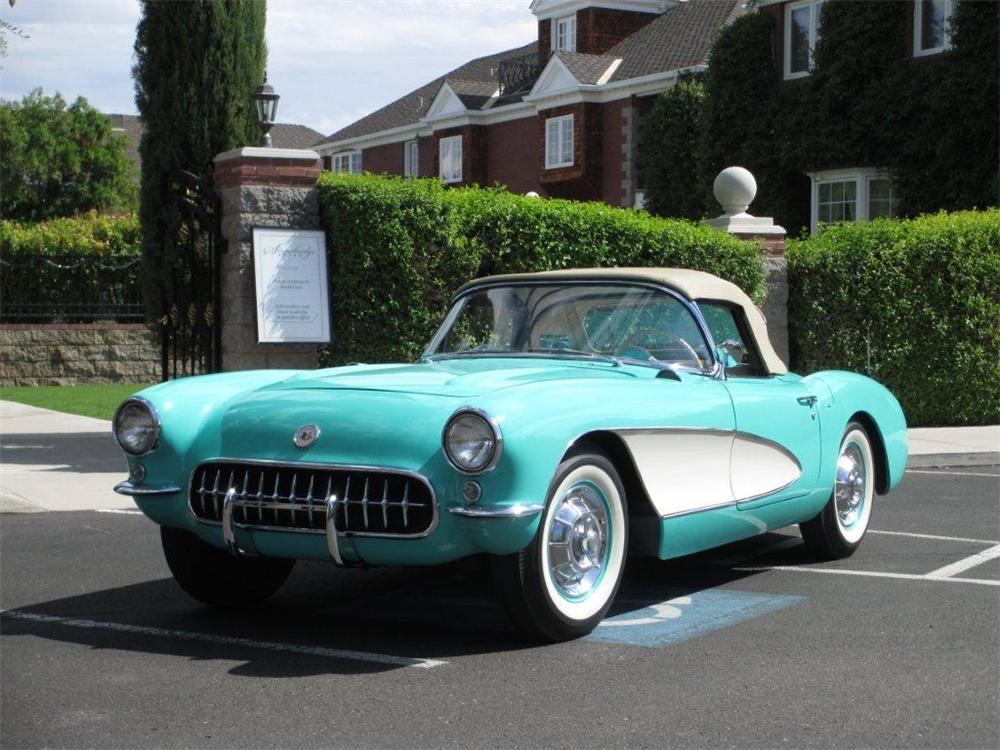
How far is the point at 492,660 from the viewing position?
16.7 ft

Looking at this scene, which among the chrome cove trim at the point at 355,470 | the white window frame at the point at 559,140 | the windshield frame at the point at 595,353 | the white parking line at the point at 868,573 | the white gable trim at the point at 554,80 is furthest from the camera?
the white window frame at the point at 559,140

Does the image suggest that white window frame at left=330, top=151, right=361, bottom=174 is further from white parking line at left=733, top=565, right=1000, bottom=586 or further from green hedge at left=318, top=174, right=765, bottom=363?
white parking line at left=733, top=565, right=1000, bottom=586

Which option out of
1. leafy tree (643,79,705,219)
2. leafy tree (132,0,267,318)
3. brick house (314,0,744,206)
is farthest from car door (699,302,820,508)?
brick house (314,0,744,206)

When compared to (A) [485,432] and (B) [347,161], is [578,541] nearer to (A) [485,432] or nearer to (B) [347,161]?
(A) [485,432]

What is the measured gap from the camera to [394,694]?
15.0 ft

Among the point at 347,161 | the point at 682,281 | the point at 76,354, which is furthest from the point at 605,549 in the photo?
the point at 347,161

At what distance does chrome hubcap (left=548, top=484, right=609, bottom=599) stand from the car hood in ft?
1.71

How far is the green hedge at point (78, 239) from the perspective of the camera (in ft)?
85.7

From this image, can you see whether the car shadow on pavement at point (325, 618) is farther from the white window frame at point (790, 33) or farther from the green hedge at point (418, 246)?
the white window frame at point (790, 33)

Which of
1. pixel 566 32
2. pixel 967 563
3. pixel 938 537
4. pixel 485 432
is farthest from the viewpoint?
A: pixel 566 32

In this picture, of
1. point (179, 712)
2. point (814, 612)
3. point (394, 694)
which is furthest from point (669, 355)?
point (179, 712)

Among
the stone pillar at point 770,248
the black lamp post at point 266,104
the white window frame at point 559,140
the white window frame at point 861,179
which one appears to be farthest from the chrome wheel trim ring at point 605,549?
the white window frame at point 559,140

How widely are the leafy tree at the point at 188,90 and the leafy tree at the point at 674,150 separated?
19490mm

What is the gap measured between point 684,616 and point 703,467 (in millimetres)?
671
